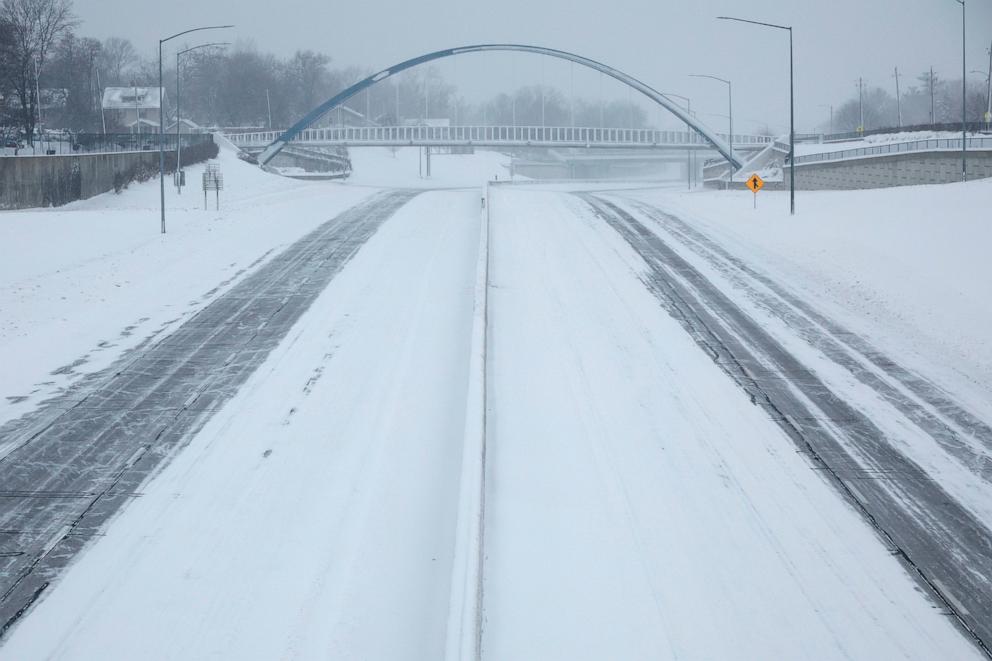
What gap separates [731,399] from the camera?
1705 centimetres

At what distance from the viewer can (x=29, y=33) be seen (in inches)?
2926

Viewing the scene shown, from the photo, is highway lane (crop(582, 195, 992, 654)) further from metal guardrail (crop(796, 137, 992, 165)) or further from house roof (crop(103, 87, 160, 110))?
house roof (crop(103, 87, 160, 110))

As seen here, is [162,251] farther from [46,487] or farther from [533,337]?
[46,487]

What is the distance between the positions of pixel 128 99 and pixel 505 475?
121639 mm

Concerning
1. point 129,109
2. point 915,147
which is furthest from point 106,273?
point 129,109

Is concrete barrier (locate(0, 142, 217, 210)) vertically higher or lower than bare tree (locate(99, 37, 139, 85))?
lower

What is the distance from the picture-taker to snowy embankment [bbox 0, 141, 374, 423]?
18953 millimetres

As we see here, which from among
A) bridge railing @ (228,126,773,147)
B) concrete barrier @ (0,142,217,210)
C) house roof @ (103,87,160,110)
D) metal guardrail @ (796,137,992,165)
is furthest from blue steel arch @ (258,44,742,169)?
concrete barrier @ (0,142,217,210)

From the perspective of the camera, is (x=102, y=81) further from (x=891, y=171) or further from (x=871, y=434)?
(x=871, y=434)

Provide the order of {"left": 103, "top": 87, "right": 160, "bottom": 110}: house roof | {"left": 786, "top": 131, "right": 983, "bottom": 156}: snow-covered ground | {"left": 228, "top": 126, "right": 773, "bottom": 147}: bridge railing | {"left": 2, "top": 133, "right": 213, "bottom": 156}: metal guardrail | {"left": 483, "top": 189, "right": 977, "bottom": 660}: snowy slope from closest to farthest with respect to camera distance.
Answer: {"left": 483, "top": 189, "right": 977, "bottom": 660}: snowy slope
{"left": 2, "top": 133, "right": 213, "bottom": 156}: metal guardrail
{"left": 786, "top": 131, "right": 983, "bottom": 156}: snow-covered ground
{"left": 228, "top": 126, "right": 773, "bottom": 147}: bridge railing
{"left": 103, "top": 87, "right": 160, "bottom": 110}: house roof

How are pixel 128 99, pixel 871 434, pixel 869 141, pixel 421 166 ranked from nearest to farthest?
pixel 871 434 → pixel 869 141 → pixel 128 99 → pixel 421 166

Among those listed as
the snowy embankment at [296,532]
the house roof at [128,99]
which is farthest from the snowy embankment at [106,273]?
the house roof at [128,99]

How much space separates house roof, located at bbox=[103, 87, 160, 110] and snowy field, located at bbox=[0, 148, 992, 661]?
319 ft

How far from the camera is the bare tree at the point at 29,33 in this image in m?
68.5
